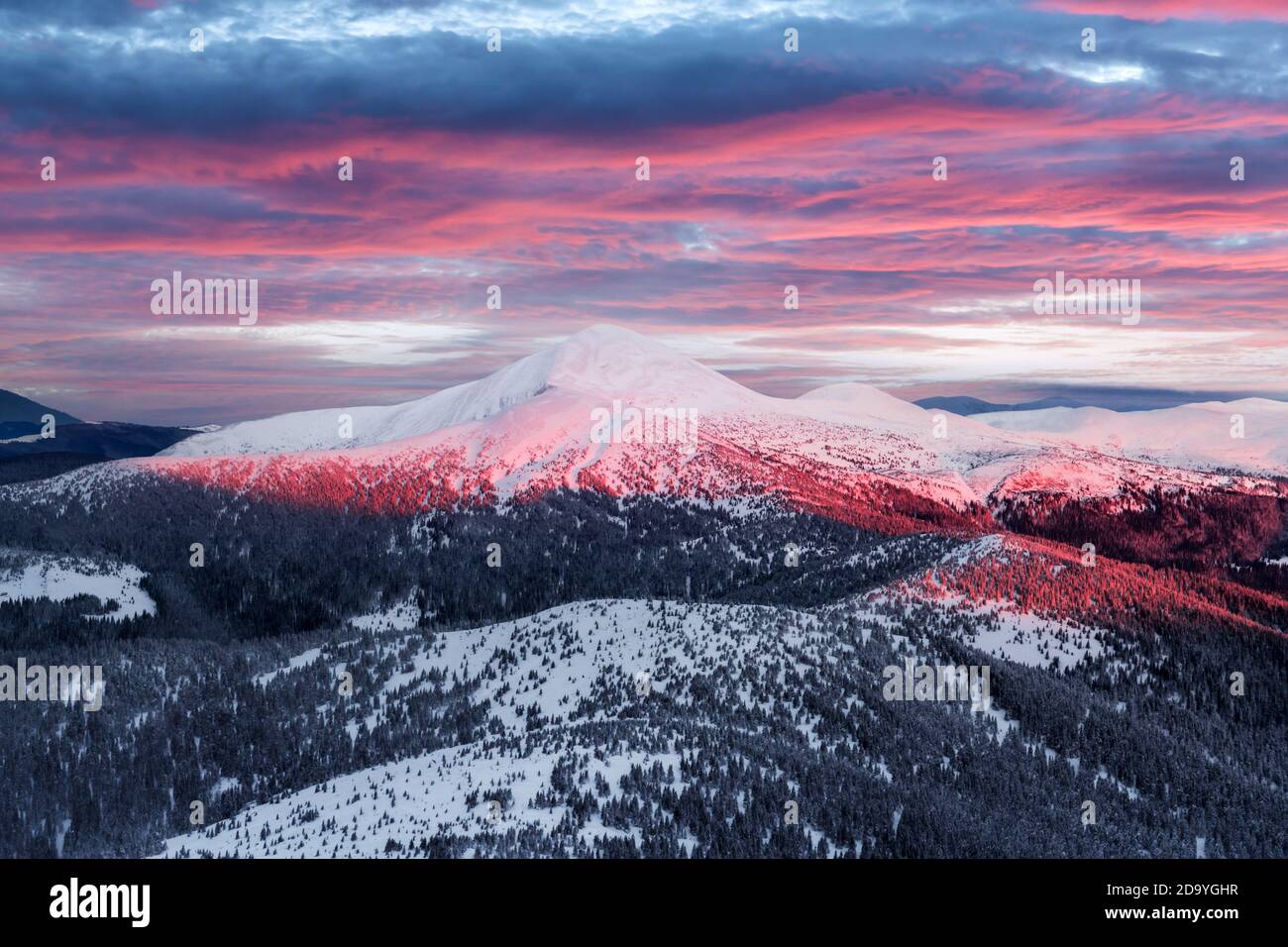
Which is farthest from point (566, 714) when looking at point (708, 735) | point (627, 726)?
point (708, 735)

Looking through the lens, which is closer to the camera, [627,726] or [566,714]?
[627,726]

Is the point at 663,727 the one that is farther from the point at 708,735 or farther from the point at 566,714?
the point at 566,714

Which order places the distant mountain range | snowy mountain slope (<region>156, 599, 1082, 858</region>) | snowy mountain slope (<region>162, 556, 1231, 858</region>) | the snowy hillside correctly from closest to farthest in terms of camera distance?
1. the snowy hillside
2. snowy mountain slope (<region>156, 599, 1082, 858</region>)
3. snowy mountain slope (<region>162, 556, 1231, 858</region>)
4. the distant mountain range

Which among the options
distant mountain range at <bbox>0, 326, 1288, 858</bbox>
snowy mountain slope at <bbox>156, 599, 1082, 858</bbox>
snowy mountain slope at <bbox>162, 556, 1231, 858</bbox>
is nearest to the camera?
snowy mountain slope at <bbox>156, 599, 1082, 858</bbox>

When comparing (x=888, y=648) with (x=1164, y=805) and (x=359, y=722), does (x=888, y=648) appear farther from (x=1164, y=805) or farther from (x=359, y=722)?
(x=359, y=722)

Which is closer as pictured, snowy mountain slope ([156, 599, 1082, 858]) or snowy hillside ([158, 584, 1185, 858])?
snowy hillside ([158, 584, 1185, 858])

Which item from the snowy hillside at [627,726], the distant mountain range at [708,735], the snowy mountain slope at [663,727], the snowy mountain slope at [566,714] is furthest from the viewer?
the distant mountain range at [708,735]

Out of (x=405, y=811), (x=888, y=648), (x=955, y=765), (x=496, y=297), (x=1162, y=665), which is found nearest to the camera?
(x=405, y=811)

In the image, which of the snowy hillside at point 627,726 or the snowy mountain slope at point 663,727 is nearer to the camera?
the snowy hillside at point 627,726

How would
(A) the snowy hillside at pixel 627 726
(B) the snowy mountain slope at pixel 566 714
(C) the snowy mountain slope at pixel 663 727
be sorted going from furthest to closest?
1. (C) the snowy mountain slope at pixel 663 727
2. (B) the snowy mountain slope at pixel 566 714
3. (A) the snowy hillside at pixel 627 726
